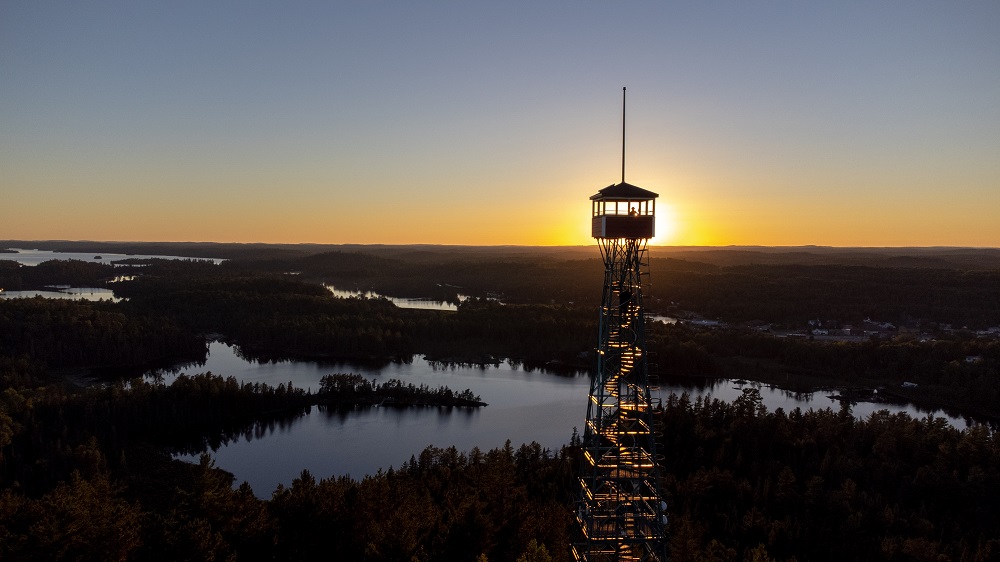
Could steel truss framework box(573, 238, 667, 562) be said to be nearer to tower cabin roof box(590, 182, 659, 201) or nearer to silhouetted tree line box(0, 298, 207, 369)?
tower cabin roof box(590, 182, 659, 201)

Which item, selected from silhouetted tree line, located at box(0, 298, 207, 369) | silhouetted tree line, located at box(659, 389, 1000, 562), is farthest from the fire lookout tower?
silhouetted tree line, located at box(0, 298, 207, 369)

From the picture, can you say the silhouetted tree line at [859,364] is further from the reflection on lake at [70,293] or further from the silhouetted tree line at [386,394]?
the reflection on lake at [70,293]

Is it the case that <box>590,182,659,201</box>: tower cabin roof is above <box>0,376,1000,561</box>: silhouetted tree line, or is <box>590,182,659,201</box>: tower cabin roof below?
above

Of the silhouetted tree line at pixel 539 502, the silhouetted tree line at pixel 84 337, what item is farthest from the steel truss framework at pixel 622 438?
the silhouetted tree line at pixel 84 337

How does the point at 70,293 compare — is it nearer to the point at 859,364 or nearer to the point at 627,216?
the point at 859,364

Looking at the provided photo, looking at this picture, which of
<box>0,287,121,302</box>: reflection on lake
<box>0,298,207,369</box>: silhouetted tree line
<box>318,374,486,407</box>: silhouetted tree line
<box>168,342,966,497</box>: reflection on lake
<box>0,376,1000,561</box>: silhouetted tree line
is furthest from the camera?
<box>0,287,121,302</box>: reflection on lake

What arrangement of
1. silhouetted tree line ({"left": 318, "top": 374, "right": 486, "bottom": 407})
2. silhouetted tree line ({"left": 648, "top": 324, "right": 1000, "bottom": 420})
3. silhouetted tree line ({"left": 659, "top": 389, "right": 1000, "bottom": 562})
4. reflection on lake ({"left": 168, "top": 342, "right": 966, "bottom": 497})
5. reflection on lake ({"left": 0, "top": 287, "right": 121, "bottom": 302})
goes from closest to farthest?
silhouetted tree line ({"left": 659, "top": 389, "right": 1000, "bottom": 562}) < reflection on lake ({"left": 168, "top": 342, "right": 966, "bottom": 497}) < silhouetted tree line ({"left": 318, "top": 374, "right": 486, "bottom": 407}) < silhouetted tree line ({"left": 648, "top": 324, "right": 1000, "bottom": 420}) < reflection on lake ({"left": 0, "top": 287, "right": 121, "bottom": 302})
